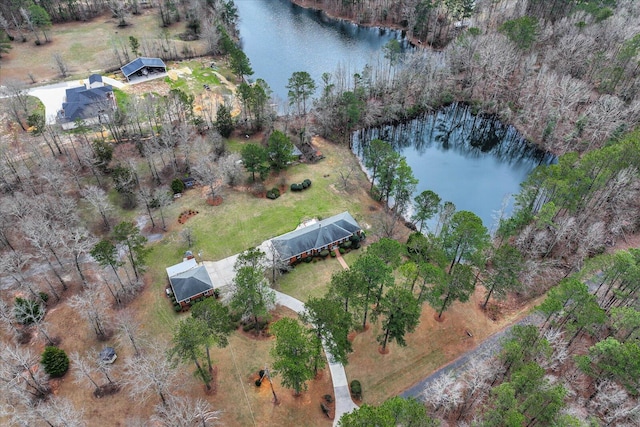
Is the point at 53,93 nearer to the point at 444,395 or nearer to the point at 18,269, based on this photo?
the point at 18,269

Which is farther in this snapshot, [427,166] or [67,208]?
[427,166]

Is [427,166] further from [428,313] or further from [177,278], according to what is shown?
[177,278]

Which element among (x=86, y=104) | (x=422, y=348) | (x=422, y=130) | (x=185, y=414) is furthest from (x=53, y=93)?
(x=422, y=348)

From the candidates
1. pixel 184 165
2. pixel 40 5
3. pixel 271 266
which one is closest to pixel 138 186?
pixel 184 165

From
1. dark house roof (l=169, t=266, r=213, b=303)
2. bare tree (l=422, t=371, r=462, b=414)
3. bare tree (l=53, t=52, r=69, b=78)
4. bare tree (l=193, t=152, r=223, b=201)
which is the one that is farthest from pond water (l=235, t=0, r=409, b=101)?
bare tree (l=422, t=371, r=462, b=414)

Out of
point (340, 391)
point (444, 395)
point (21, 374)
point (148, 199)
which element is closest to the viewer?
point (444, 395)

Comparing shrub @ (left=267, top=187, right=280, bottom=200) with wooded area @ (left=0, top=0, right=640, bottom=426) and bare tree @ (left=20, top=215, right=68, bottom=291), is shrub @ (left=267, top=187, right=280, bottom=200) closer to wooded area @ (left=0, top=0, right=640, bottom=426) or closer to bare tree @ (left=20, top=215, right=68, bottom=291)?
wooded area @ (left=0, top=0, right=640, bottom=426)
